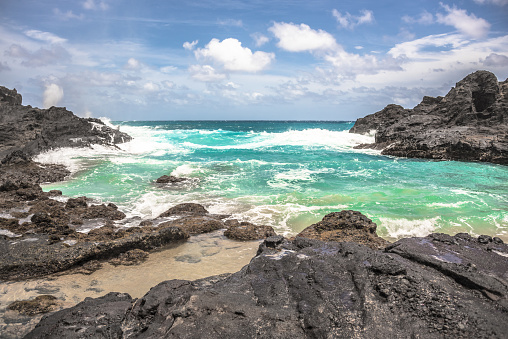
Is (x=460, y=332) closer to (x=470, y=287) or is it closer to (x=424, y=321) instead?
(x=424, y=321)

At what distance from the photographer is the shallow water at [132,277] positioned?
153 inches

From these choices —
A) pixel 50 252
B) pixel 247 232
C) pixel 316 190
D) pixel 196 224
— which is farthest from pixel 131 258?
pixel 316 190

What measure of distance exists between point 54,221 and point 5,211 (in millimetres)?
2013

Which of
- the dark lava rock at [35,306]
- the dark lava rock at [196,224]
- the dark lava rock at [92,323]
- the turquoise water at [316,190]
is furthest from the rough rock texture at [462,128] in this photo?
the dark lava rock at [35,306]

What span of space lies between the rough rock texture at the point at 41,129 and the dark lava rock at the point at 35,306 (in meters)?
15.7

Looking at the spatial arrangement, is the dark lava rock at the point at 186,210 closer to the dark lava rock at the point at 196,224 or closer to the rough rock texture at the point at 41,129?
the dark lava rock at the point at 196,224

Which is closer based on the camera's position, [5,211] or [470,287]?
[470,287]

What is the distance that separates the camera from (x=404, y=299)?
275cm

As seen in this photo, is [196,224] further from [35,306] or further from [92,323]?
[92,323]

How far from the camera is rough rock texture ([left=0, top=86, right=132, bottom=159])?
1861 centimetres

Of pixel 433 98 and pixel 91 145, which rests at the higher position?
pixel 433 98

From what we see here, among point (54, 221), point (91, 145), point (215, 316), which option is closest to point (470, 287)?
point (215, 316)

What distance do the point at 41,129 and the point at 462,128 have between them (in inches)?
1181

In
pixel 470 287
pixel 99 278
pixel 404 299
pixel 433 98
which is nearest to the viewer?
pixel 404 299
